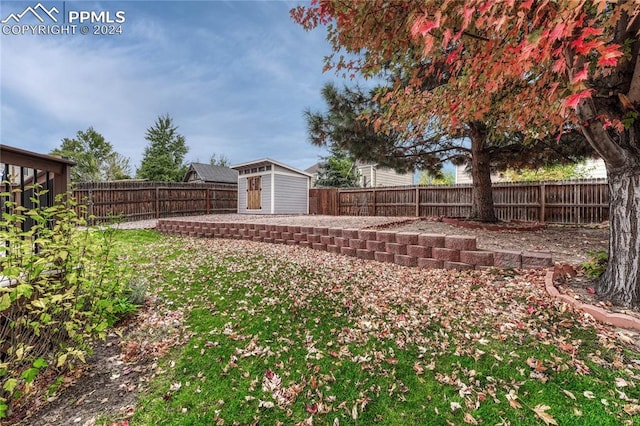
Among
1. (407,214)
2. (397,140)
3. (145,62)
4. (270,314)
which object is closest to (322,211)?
(407,214)

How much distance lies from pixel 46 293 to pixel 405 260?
4190 mm

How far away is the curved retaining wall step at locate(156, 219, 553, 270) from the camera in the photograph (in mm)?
3682

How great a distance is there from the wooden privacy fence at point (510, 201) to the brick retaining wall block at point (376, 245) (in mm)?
6847

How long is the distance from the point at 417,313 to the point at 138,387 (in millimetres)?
2423

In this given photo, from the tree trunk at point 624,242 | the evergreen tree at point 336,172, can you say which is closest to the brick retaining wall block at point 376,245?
the tree trunk at point 624,242

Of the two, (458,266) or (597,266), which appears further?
(458,266)

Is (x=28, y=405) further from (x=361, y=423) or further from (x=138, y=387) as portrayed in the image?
(x=361, y=423)

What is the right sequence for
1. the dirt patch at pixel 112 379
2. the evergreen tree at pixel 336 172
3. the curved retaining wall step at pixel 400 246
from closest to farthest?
1. the dirt patch at pixel 112 379
2. the curved retaining wall step at pixel 400 246
3. the evergreen tree at pixel 336 172

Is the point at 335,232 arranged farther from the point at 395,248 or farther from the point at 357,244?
the point at 395,248

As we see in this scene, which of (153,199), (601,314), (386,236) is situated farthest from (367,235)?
(153,199)

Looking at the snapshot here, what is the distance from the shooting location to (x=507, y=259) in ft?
11.9

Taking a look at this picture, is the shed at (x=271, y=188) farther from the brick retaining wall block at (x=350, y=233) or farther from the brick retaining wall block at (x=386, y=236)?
the brick retaining wall block at (x=386, y=236)

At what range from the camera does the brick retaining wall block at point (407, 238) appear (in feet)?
14.4

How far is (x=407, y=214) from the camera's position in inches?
468
